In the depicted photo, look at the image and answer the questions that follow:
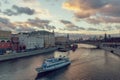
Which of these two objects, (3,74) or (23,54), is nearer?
(3,74)

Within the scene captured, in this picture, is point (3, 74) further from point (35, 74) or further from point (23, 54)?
point (23, 54)

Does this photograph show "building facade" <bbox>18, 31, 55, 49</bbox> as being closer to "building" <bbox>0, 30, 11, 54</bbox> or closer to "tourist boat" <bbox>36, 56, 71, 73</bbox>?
"building" <bbox>0, 30, 11, 54</bbox>

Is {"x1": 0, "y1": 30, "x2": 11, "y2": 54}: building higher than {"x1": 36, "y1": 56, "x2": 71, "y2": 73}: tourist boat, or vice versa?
{"x1": 0, "y1": 30, "x2": 11, "y2": 54}: building

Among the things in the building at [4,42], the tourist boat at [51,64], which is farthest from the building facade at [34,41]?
the tourist boat at [51,64]

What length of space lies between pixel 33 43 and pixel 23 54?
33269 millimetres

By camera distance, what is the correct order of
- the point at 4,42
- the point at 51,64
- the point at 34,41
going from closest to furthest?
the point at 51,64 → the point at 4,42 → the point at 34,41

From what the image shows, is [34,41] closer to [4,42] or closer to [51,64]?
[4,42]

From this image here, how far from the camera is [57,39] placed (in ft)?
655

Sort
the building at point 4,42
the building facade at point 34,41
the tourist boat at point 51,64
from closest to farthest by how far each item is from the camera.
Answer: the tourist boat at point 51,64, the building at point 4,42, the building facade at point 34,41

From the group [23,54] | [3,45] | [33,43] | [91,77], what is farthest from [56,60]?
[33,43]

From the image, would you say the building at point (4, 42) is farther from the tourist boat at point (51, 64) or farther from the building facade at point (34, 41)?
the tourist boat at point (51, 64)

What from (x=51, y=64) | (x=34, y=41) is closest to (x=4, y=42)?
(x=34, y=41)

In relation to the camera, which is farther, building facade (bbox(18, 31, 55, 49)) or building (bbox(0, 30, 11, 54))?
building facade (bbox(18, 31, 55, 49))

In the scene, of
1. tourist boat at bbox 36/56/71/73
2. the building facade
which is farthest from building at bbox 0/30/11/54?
tourist boat at bbox 36/56/71/73
